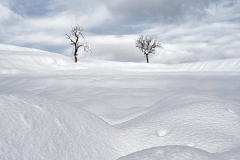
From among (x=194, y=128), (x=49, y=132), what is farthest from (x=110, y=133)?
(x=194, y=128)

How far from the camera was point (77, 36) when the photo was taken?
68.8 feet

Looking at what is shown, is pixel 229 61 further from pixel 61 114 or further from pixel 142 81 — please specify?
pixel 61 114

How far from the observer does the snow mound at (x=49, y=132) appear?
119 cm

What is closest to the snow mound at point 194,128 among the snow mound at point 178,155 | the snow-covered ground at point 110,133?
the snow-covered ground at point 110,133

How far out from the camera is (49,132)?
1.41 metres

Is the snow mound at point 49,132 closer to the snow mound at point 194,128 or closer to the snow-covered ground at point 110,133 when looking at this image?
the snow-covered ground at point 110,133

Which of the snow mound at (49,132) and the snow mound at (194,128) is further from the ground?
the snow mound at (49,132)

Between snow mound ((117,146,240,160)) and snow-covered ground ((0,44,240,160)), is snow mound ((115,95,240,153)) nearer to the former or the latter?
snow-covered ground ((0,44,240,160))

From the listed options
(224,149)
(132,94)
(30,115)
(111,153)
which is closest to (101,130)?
(111,153)

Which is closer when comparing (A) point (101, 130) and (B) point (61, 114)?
(B) point (61, 114)

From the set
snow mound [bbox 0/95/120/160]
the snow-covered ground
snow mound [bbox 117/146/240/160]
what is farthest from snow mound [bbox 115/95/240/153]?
snow mound [bbox 0/95/120/160]

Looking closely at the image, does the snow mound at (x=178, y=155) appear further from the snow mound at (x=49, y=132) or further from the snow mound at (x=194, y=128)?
the snow mound at (x=49, y=132)

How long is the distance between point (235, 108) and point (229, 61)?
14.6 meters

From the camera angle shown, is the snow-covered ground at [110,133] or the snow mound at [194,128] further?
the snow mound at [194,128]
